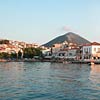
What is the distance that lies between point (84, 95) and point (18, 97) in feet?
15.5

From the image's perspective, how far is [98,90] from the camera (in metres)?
24.3

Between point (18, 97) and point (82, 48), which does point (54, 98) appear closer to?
point (18, 97)

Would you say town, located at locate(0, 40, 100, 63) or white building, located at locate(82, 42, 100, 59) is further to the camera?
town, located at locate(0, 40, 100, 63)

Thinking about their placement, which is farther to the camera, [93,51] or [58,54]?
[58,54]

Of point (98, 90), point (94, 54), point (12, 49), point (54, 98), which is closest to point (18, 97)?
point (54, 98)

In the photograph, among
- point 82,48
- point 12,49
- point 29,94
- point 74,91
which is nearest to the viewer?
point 29,94

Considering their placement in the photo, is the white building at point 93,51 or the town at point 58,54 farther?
the town at point 58,54

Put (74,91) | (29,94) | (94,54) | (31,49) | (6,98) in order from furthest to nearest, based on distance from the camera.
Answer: (31,49)
(94,54)
(74,91)
(29,94)
(6,98)

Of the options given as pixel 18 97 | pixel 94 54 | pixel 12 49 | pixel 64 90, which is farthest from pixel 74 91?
pixel 12 49

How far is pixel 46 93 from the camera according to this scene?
2242 cm

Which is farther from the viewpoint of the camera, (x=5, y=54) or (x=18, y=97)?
(x=5, y=54)

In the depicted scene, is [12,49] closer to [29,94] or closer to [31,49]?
[31,49]

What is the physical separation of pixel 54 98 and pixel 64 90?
11.0 ft

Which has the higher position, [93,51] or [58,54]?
[93,51]
